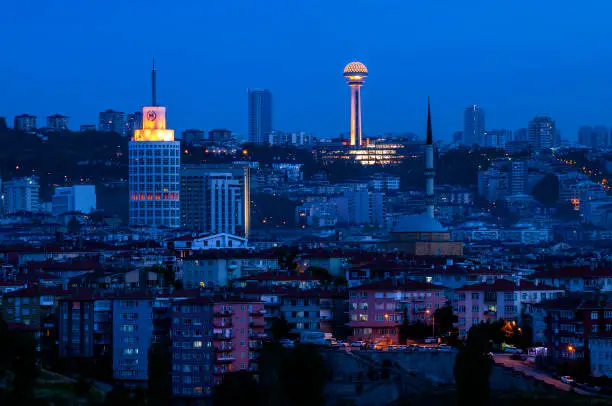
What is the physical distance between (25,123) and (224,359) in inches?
4902

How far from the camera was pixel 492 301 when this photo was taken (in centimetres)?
4991

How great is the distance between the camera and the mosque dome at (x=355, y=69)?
17325cm

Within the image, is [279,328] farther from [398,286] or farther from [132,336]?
[398,286]

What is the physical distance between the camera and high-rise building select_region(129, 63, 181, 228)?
123125mm

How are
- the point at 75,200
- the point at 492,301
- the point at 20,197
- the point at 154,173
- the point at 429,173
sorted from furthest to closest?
the point at 20,197 → the point at 75,200 → the point at 154,173 → the point at 429,173 → the point at 492,301

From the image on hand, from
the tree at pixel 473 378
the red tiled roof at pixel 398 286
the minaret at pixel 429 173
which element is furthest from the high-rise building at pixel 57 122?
the tree at pixel 473 378

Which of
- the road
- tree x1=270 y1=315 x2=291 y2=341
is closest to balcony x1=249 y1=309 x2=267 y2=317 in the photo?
tree x1=270 y1=315 x2=291 y2=341

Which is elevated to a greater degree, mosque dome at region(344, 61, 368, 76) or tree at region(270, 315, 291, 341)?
mosque dome at region(344, 61, 368, 76)

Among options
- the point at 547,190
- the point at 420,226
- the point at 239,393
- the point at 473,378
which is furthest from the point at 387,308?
the point at 547,190

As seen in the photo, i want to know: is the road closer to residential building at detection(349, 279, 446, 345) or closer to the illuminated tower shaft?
residential building at detection(349, 279, 446, 345)

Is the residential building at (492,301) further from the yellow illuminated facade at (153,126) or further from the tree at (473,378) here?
the yellow illuminated facade at (153,126)

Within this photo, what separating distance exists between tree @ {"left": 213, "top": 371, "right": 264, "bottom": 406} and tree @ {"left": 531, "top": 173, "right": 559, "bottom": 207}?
119m

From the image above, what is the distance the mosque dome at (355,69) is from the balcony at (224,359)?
129442mm

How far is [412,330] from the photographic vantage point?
48.3 metres
